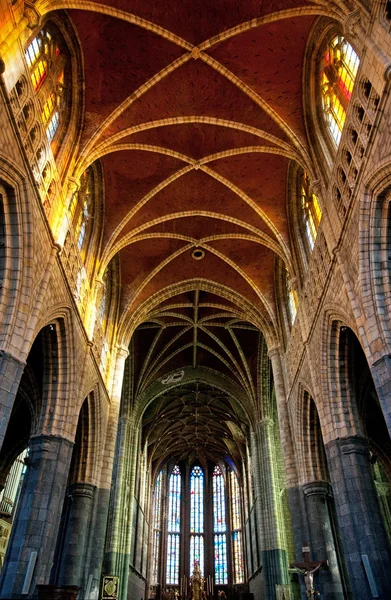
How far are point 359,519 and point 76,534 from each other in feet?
28.2

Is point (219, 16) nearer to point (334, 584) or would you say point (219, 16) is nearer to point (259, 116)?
point (259, 116)

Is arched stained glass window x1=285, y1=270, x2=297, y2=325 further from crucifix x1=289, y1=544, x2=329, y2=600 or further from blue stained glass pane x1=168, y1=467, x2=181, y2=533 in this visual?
blue stained glass pane x1=168, y1=467, x2=181, y2=533

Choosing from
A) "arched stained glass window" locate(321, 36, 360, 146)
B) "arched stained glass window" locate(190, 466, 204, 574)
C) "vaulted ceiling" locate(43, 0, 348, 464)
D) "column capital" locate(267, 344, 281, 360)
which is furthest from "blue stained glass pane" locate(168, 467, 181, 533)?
"arched stained glass window" locate(321, 36, 360, 146)

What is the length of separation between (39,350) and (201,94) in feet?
33.7

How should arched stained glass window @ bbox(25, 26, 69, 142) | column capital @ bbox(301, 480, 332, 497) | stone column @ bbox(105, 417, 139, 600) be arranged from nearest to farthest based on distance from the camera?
arched stained glass window @ bbox(25, 26, 69, 142)
column capital @ bbox(301, 480, 332, 497)
stone column @ bbox(105, 417, 139, 600)

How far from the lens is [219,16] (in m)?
13.5

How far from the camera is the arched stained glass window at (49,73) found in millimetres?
12070

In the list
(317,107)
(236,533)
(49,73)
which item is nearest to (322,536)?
(317,107)

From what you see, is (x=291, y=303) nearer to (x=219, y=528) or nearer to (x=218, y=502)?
(x=218, y=502)

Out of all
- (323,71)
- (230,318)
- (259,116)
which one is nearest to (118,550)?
(230,318)

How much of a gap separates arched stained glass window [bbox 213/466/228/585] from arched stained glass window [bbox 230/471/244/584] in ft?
4.03

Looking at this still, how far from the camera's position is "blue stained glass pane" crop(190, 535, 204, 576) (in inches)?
1681

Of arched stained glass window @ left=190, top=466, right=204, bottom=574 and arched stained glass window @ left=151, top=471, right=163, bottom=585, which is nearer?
arched stained glass window @ left=151, top=471, right=163, bottom=585

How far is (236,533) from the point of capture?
42031 millimetres
